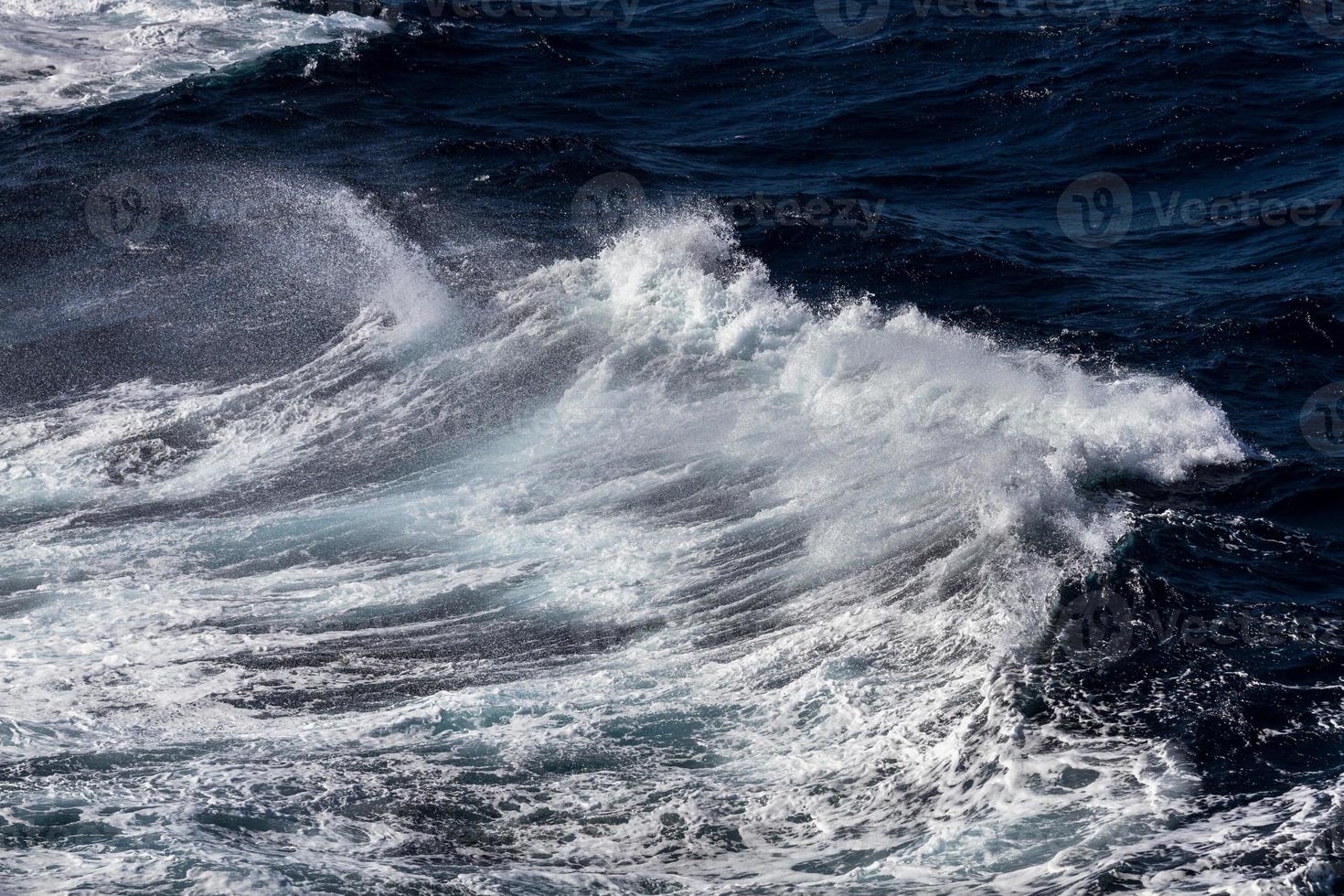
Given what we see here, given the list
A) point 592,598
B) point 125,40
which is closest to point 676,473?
point 592,598

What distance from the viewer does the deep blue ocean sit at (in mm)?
11000

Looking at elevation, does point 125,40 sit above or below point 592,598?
above

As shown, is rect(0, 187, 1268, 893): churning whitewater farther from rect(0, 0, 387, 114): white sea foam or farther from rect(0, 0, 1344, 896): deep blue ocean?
rect(0, 0, 387, 114): white sea foam

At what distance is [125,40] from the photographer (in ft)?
101

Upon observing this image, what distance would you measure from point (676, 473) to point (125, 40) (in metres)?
21.5

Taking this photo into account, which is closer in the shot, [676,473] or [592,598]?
[592,598]

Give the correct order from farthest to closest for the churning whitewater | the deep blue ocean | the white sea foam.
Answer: the white sea foam
the deep blue ocean
the churning whitewater

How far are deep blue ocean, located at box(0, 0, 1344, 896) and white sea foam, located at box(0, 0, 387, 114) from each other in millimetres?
242

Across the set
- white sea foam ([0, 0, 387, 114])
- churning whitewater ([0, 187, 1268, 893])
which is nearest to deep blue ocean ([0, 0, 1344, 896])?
churning whitewater ([0, 187, 1268, 893])

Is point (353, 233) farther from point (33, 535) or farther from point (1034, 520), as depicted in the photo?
point (1034, 520)

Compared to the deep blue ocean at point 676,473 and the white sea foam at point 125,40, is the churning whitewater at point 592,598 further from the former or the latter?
the white sea foam at point 125,40

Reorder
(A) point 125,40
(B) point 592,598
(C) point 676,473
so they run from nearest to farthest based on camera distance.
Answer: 1. (B) point 592,598
2. (C) point 676,473
3. (A) point 125,40

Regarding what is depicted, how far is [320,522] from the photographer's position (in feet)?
51.1

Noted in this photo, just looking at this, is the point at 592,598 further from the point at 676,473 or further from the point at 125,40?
the point at 125,40
